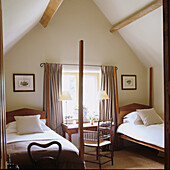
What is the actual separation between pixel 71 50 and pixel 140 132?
2.44 m

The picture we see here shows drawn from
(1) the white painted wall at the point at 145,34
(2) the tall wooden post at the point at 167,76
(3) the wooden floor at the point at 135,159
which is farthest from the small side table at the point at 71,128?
(2) the tall wooden post at the point at 167,76

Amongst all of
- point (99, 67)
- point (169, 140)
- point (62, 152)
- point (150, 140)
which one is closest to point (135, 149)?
point (150, 140)

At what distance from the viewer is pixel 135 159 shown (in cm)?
445

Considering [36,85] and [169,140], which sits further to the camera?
[36,85]

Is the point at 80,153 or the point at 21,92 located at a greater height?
the point at 21,92

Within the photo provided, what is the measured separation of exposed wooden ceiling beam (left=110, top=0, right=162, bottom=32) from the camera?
397 cm

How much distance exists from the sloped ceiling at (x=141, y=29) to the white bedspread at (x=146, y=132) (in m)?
1.79

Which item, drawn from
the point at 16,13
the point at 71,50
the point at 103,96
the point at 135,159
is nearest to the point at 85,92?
the point at 103,96

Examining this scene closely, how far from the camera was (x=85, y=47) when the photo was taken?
17.2 ft

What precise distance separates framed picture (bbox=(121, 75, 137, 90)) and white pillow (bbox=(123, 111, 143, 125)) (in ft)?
2.65

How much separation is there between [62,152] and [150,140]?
6.42 feet

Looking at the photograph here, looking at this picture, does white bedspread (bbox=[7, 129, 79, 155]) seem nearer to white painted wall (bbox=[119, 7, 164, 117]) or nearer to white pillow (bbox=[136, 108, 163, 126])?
white pillow (bbox=[136, 108, 163, 126])

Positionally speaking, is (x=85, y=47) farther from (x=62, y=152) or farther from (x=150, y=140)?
(x=62, y=152)

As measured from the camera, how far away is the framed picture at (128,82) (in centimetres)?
561
